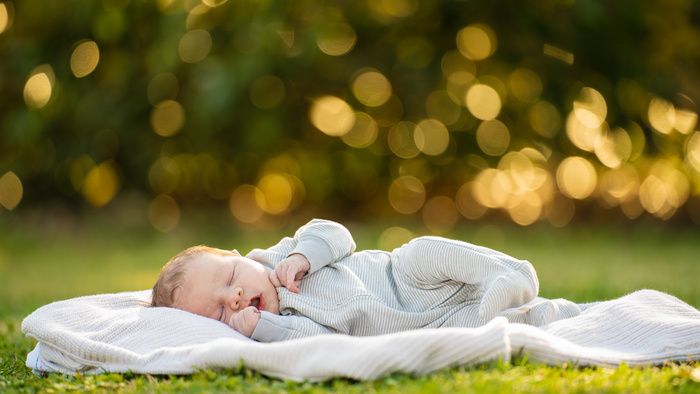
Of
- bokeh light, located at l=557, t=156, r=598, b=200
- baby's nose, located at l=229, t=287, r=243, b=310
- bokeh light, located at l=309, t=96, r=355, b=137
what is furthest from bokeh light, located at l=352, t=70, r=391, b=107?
baby's nose, located at l=229, t=287, r=243, b=310

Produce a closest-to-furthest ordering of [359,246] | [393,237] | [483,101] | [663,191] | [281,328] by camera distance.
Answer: [281,328], [359,246], [393,237], [483,101], [663,191]

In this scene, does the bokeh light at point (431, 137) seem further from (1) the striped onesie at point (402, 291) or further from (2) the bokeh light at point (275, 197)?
(1) the striped onesie at point (402, 291)

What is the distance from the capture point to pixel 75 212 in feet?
31.7

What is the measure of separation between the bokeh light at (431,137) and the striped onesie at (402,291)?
5.86 metres

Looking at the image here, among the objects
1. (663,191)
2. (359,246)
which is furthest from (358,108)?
Answer: (663,191)

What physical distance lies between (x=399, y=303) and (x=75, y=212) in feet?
24.2

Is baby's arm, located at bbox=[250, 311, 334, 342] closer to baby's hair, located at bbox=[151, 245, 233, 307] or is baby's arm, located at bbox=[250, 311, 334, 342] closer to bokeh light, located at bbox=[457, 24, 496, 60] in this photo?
baby's hair, located at bbox=[151, 245, 233, 307]

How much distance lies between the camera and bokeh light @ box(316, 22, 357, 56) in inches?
302

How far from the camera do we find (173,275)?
9.48ft

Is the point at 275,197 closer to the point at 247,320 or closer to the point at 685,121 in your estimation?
the point at 685,121

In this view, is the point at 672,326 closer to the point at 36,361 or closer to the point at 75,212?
the point at 36,361

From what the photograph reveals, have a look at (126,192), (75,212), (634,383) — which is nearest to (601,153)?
(126,192)

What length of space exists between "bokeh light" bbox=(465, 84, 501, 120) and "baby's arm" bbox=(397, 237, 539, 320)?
19.6ft

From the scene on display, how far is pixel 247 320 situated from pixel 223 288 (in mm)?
137
